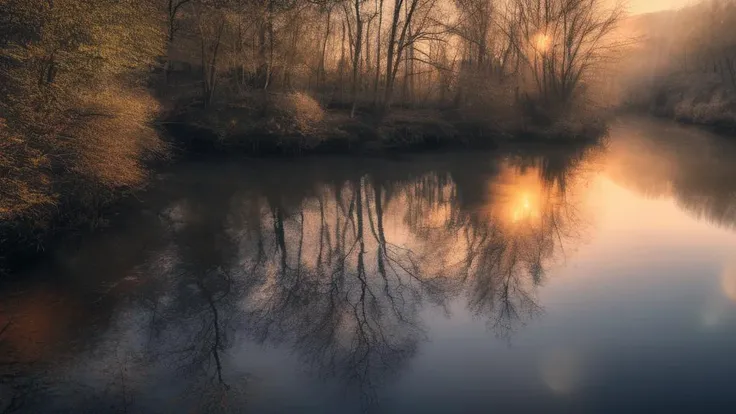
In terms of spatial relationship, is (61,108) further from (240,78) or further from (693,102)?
(693,102)

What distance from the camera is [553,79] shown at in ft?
143

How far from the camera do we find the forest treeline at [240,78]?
1438 centimetres

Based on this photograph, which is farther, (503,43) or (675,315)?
(503,43)

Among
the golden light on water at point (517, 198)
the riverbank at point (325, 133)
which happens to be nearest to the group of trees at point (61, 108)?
the riverbank at point (325, 133)

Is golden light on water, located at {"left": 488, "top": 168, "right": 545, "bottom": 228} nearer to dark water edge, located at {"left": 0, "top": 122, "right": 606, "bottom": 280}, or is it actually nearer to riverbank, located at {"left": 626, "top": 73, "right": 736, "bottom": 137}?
dark water edge, located at {"left": 0, "top": 122, "right": 606, "bottom": 280}

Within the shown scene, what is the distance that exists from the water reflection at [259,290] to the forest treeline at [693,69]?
1219 inches

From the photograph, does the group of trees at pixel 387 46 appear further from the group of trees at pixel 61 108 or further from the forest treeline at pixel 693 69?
the group of trees at pixel 61 108

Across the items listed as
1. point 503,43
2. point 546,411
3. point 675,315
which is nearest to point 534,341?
point 546,411

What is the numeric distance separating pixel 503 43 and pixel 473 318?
129 ft

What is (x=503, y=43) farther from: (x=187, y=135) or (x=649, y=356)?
(x=649, y=356)

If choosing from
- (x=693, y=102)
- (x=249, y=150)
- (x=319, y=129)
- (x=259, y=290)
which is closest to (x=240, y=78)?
(x=249, y=150)

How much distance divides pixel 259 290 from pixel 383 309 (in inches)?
123

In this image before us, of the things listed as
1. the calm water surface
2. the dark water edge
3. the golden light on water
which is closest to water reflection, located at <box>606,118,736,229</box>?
the calm water surface

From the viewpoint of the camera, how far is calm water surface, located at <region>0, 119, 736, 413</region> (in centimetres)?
909
